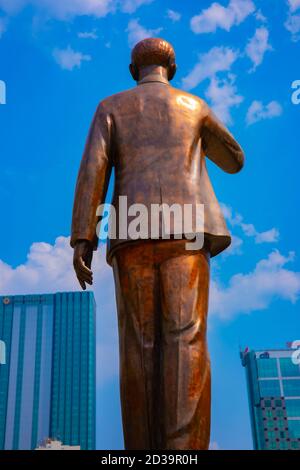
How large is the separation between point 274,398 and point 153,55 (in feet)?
347

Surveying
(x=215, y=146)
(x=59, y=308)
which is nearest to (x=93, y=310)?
(x=59, y=308)

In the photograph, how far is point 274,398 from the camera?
104 m

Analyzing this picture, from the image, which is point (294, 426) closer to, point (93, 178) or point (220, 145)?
point (220, 145)

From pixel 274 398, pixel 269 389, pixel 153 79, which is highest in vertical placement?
pixel 269 389

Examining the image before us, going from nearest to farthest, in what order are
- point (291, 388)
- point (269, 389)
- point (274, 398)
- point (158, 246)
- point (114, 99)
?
point (158, 246)
point (114, 99)
point (274, 398)
point (269, 389)
point (291, 388)

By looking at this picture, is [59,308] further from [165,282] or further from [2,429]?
[165,282]

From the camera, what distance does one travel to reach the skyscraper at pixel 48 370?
99.4 metres

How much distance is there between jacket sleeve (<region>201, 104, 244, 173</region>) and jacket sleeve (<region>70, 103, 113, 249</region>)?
901 millimetres

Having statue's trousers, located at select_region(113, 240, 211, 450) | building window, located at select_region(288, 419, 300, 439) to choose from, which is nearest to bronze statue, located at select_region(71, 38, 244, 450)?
statue's trousers, located at select_region(113, 240, 211, 450)

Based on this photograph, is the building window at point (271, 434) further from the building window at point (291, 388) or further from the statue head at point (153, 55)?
the statue head at point (153, 55)

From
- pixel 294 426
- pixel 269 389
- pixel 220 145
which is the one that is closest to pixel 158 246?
pixel 220 145

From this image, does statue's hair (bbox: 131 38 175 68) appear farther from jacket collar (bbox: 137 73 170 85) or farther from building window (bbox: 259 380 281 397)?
building window (bbox: 259 380 281 397)

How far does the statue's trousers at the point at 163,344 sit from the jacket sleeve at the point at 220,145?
1.13 m

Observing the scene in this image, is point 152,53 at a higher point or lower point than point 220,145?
higher
